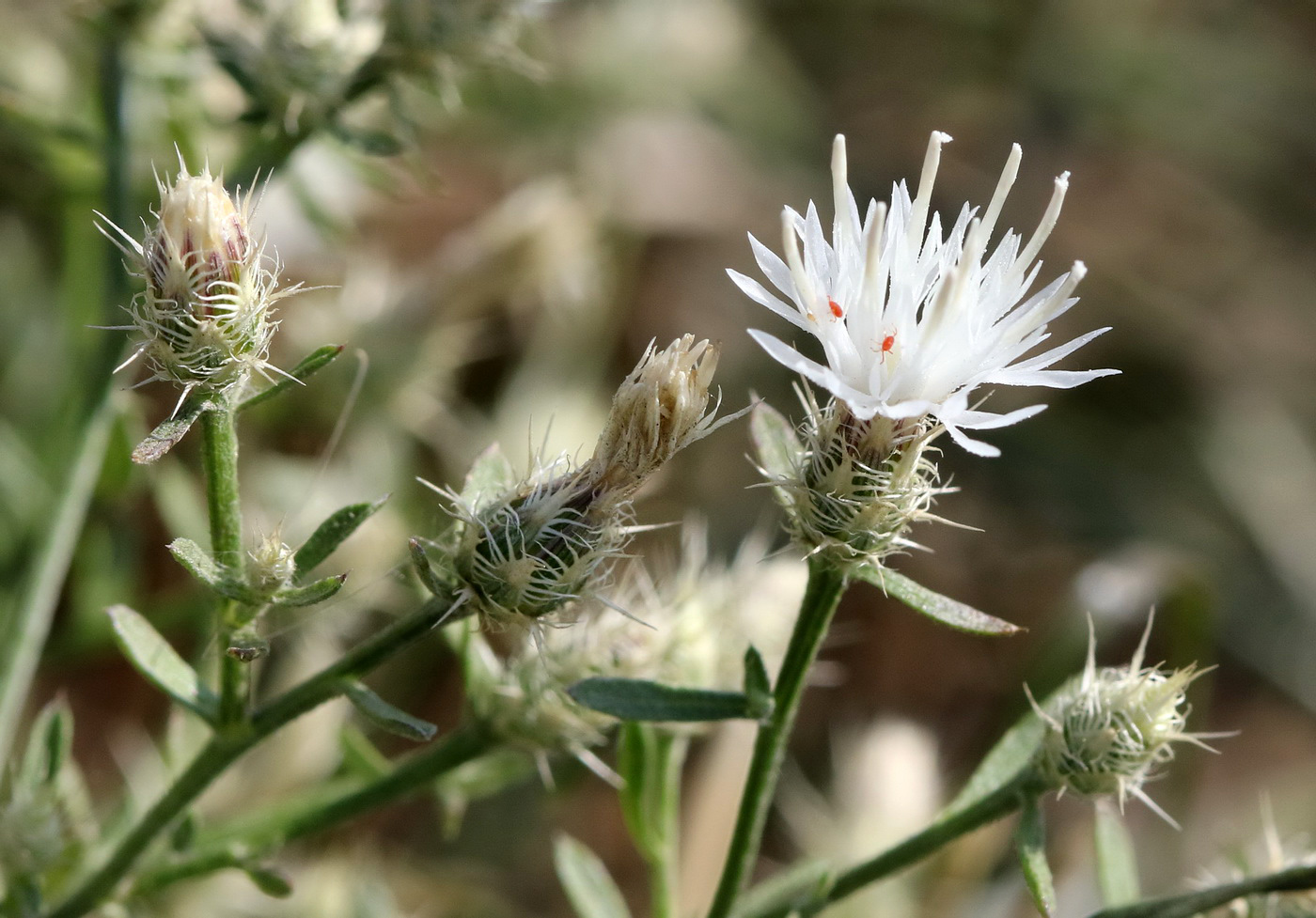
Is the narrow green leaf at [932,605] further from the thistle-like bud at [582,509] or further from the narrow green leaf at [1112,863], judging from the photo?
the narrow green leaf at [1112,863]

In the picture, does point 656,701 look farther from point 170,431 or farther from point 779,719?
point 170,431

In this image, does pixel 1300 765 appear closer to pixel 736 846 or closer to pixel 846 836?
pixel 846 836

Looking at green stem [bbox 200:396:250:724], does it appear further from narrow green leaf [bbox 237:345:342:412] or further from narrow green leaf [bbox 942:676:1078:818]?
narrow green leaf [bbox 942:676:1078:818]

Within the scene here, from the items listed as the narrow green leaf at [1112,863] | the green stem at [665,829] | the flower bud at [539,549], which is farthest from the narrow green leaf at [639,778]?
the narrow green leaf at [1112,863]

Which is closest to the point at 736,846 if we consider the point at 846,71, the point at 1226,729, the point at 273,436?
the point at 273,436

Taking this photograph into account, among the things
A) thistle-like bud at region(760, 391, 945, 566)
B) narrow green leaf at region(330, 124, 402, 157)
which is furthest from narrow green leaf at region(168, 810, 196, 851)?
narrow green leaf at region(330, 124, 402, 157)

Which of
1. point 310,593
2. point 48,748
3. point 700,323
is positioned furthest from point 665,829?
point 700,323

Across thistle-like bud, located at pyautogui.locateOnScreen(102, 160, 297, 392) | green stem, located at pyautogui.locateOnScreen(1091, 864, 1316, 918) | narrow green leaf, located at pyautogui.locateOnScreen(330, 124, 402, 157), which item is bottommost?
green stem, located at pyautogui.locateOnScreen(1091, 864, 1316, 918)
